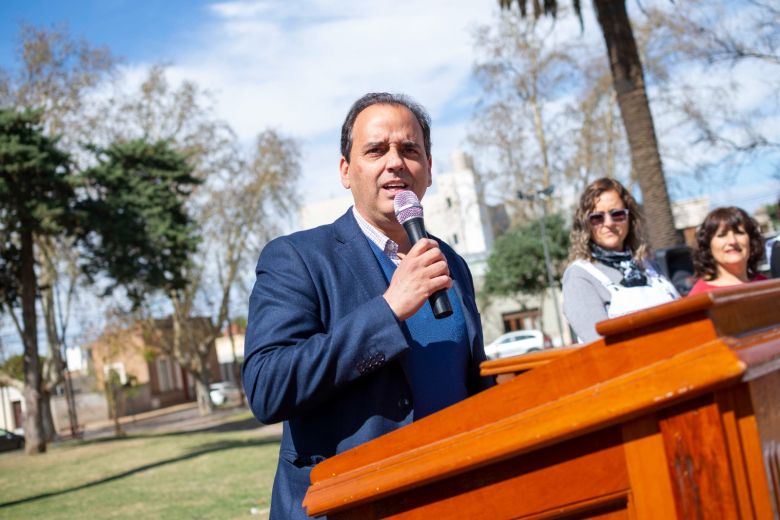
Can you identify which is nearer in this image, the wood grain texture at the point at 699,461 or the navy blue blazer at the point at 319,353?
the wood grain texture at the point at 699,461

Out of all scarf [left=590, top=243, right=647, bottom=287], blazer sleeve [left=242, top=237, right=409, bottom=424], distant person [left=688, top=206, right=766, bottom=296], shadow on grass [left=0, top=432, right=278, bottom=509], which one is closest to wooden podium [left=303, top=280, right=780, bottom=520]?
blazer sleeve [left=242, top=237, right=409, bottom=424]

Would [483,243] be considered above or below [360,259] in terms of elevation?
above

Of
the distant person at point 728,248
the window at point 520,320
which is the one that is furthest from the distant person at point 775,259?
the window at point 520,320

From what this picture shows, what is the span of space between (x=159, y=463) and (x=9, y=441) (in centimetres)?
2320

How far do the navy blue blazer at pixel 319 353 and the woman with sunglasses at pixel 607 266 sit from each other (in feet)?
5.38

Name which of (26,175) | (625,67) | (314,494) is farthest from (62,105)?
(314,494)

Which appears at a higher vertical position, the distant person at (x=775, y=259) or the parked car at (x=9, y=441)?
the distant person at (x=775, y=259)

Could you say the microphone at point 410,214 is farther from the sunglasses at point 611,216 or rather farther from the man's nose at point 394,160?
the sunglasses at point 611,216

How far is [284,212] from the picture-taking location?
126 ft

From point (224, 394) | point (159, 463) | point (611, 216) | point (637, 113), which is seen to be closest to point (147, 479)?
point (159, 463)

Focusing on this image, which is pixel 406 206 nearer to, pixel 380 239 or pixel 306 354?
pixel 380 239

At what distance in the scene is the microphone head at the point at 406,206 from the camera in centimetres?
210

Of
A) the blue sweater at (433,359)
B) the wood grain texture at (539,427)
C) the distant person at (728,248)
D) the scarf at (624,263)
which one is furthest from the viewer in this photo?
the distant person at (728,248)

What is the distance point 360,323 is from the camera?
1780 millimetres
